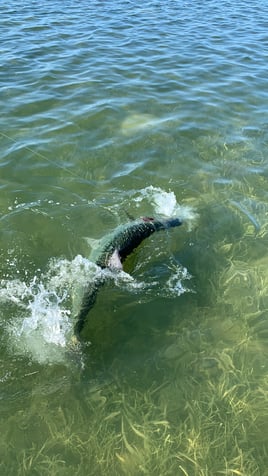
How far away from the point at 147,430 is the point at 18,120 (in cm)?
841

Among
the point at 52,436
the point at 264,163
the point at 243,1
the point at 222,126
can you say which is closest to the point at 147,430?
the point at 52,436

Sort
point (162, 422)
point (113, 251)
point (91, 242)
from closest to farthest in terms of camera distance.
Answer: point (162, 422)
point (113, 251)
point (91, 242)

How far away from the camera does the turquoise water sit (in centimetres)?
496

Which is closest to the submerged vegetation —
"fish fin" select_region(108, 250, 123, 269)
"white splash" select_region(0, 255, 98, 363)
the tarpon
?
"white splash" select_region(0, 255, 98, 363)

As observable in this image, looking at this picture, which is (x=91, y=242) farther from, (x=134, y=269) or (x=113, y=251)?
(x=113, y=251)

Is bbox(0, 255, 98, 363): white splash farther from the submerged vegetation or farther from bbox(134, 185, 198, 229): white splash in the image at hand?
bbox(134, 185, 198, 229): white splash

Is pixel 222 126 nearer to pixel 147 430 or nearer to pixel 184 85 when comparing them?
pixel 184 85

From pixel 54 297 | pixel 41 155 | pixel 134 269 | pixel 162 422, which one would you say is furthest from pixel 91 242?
pixel 162 422

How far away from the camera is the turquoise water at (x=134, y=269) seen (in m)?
4.96

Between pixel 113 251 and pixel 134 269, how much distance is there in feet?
2.43

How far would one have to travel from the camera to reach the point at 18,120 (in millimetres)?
10773

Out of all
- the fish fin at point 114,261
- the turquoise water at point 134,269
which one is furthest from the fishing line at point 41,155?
the fish fin at point 114,261

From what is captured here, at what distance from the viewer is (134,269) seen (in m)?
6.91

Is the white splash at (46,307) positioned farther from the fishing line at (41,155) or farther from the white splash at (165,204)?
the fishing line at (41,155)
